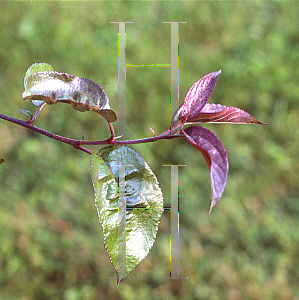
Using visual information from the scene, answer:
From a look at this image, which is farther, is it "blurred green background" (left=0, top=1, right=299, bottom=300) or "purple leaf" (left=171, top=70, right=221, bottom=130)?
"blurred green background" (left=0, top=1, right=299, bottom=300)

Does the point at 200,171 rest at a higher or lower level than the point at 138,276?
higher

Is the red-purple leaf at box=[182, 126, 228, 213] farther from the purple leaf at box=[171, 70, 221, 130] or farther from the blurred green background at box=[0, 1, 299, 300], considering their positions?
the blurred green background at box=[0, 1, 299, 300]

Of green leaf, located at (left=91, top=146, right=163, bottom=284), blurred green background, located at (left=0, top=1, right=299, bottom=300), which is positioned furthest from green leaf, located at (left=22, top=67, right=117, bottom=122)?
blurred green background, located at (left=0, top=1, right=299, bottom=300)

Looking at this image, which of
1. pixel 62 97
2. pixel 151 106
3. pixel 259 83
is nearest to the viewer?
pixel 62 97

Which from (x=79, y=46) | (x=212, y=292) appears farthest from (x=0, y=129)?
(x=212, y=292)

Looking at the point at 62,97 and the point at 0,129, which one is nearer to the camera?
the point at 62,97

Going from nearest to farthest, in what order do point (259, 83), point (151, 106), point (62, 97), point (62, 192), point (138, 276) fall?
1. point (62, 97)
2. point (138, 276)
3. point (62, 192)
4. point (151, 106)
5. point (259, 83)

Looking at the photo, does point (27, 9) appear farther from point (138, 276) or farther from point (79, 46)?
point (138, 276)
